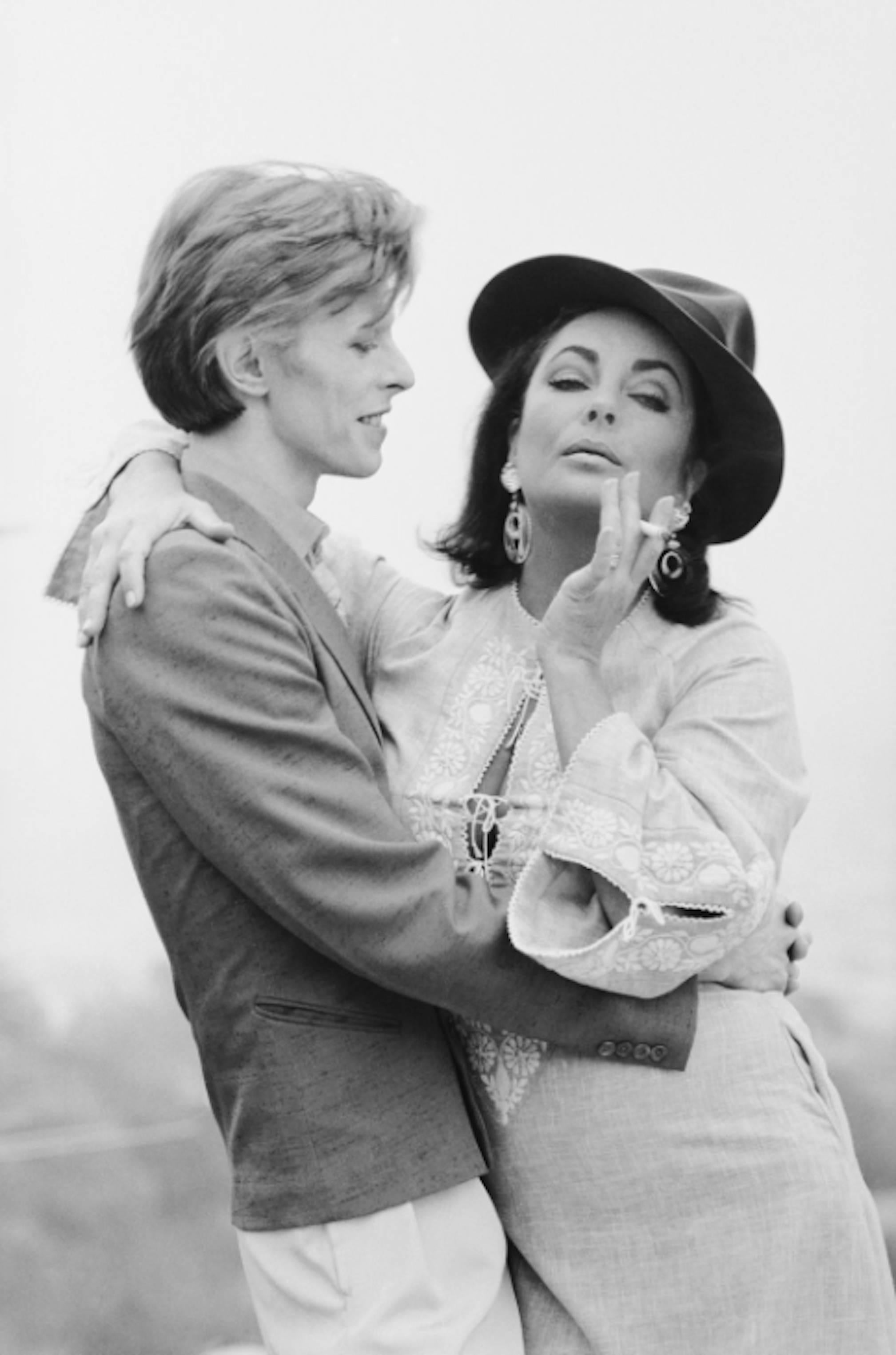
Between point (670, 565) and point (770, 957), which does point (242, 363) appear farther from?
point (770, 957)

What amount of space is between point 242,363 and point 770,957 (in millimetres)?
779

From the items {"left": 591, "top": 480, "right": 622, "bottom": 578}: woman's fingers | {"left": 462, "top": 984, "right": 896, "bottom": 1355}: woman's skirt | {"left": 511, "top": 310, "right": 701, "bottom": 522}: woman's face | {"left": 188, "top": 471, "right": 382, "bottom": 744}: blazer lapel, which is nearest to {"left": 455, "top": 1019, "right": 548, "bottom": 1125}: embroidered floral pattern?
{"left": 462, "top": 984, "right": 896, "bottom": 1355}: woman's skirt

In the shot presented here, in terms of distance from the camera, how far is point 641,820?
151 cm

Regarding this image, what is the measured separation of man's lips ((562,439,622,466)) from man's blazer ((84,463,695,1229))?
1.25 ft

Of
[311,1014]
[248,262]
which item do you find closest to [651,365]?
[248,262]

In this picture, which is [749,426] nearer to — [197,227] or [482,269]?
[197,227]

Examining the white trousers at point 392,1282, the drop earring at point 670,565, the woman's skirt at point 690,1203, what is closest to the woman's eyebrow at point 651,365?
the drop earring at point 670,565

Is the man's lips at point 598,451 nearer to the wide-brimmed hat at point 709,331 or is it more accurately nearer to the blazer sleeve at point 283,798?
the wide-brimmed hat at point 709,331

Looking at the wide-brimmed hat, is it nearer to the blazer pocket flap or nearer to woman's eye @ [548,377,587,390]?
woman's eye @ [548,377,587,390]

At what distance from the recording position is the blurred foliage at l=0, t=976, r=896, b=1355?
3.37 meters

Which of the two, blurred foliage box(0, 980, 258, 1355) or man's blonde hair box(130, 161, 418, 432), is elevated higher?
man's blonde hair box(130, 161, 418, 432)

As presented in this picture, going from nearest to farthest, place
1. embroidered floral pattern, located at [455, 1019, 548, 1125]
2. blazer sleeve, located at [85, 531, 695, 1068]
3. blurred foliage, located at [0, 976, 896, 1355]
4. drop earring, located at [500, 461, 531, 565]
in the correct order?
1. blazer sleeve, located at [85, 531, 695, 1068]
2. embroidered floral pattern, located at [455, 1019, 548, 1125]
3. drop earring, located at [500, 461, 531, 565]
4. blurred foliage, located at [0, 976, 896, 1355]

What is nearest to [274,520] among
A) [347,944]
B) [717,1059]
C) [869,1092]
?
[347,944]

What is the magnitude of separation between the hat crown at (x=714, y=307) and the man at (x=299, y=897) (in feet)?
1.11
